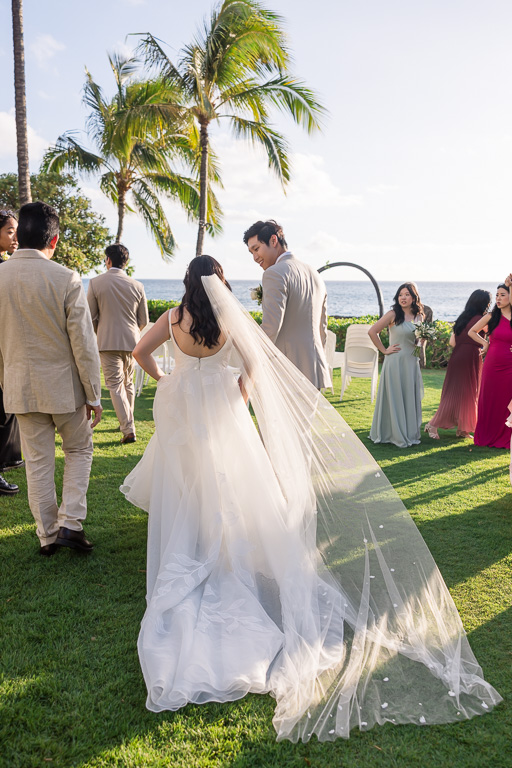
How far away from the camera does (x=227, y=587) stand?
9.59 feet

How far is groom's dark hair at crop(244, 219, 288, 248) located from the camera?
4.28 metres

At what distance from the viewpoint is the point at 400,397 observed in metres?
7.23

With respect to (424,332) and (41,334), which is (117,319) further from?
(424,332)

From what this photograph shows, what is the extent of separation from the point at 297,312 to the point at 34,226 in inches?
76.6

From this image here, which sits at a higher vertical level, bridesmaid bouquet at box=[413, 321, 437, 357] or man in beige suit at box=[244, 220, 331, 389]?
man in beige suit at box=[244, 220, 331, 389]

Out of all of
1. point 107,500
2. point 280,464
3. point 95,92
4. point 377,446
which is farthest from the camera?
point 95,92

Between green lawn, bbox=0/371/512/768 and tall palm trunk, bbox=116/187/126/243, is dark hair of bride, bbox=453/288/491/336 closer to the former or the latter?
green lawn, bbox=0/371/512/768

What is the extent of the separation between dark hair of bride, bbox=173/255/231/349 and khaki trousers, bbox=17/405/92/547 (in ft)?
3.50

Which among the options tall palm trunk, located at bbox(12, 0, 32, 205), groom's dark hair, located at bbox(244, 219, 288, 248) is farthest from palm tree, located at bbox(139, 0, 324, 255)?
groom's dark hair, located at bbox(244, 219, 288, 248)

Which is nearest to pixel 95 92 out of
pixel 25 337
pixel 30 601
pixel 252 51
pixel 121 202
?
→ pixel 121 202

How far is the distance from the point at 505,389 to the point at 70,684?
6.40 meters

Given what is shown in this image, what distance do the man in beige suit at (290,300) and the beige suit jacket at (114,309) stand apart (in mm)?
2563

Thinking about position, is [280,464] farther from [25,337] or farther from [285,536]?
[25,337]

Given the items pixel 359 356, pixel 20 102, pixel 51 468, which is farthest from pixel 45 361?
pixel 359 356
